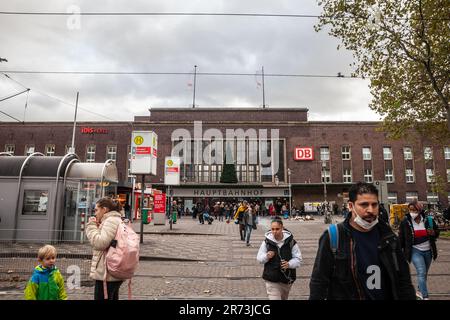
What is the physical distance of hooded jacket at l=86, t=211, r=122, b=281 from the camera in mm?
4031

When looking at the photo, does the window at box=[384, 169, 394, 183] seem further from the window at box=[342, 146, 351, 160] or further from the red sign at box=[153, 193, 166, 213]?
the red sign at box=[153, 193, 166, 213]

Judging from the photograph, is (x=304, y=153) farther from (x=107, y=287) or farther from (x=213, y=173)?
(x=107, y=287)

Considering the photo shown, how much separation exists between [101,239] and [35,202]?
479 inches

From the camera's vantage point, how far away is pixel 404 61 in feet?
63.8

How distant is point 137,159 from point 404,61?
15999 mm

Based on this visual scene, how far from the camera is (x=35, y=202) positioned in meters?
14.2

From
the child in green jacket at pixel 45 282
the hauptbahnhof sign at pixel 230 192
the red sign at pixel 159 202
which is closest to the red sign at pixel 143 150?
the red sign at pixel 159 202

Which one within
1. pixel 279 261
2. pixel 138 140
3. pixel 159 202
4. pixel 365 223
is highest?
pixel 138 140

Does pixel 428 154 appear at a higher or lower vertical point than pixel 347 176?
higher

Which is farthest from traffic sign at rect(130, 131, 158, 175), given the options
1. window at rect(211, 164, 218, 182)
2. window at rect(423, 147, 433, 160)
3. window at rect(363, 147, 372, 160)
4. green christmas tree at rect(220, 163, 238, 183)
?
window at rect(363, 147, 372, 160)

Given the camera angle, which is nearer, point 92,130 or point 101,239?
point 101,239

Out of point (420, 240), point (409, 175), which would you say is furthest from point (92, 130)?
point (420, 240)
